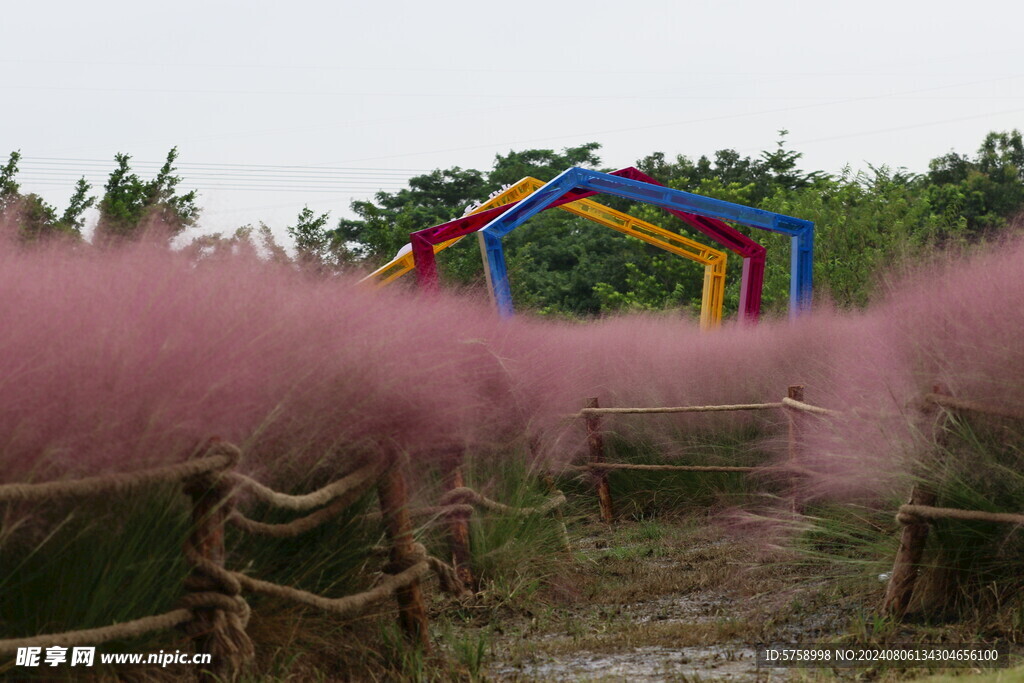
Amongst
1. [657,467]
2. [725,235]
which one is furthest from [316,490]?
[725,235]

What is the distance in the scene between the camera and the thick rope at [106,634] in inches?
97.0

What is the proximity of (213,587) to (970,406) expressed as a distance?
8.29 feet

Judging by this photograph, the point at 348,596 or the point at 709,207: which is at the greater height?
the point at 709,207

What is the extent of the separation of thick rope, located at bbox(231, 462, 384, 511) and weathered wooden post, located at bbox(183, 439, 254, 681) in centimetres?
7

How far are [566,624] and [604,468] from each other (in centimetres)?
317

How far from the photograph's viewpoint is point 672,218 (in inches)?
1123

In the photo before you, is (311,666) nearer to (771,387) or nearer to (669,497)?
(669,497)

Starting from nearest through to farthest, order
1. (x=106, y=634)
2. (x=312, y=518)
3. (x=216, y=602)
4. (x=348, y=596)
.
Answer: (x=106, y=634) < (x=216, y=602) < (x=312, y=518) < (x=348, y=596)

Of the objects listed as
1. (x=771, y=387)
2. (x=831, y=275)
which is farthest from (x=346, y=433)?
(x=831, y=275)

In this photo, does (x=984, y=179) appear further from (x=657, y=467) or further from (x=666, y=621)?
→ (x=666, y=621)

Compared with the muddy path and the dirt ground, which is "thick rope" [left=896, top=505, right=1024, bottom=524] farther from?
the muddy path

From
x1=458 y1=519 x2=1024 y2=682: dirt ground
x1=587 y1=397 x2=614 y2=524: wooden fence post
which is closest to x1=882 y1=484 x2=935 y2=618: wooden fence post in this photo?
x1=458 y1=519 x2=1024 y2=682: dirt ground

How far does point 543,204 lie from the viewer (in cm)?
1011

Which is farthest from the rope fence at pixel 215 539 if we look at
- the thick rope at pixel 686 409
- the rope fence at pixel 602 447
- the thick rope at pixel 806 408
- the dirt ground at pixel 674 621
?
the rope fence at pixel 602 447
